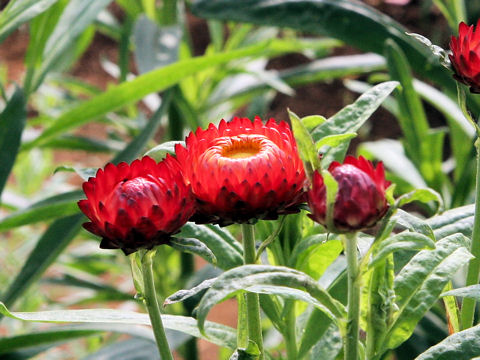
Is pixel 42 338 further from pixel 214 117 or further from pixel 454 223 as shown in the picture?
pixel 214 117

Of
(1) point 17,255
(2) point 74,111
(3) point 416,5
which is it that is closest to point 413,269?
(2) point 74,111

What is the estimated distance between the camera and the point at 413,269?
420 millimetres

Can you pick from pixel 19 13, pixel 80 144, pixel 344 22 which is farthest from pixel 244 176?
pixel 80 144

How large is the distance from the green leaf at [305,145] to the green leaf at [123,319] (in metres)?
0.12

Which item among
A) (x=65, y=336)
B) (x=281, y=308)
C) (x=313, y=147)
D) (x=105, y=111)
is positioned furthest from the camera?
(x=105, y=111)

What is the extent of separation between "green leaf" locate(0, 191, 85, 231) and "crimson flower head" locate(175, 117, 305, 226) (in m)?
0.42

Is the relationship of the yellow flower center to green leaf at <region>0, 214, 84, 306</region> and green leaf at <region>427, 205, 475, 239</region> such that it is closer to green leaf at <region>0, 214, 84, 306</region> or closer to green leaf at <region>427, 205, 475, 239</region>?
green leaf at <region>427, 205, 475, 239</region>

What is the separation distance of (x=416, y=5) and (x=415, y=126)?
193 centimetres

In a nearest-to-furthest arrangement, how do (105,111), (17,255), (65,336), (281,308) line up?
(281,308) < (65,336) < (105,111) < (17,255)

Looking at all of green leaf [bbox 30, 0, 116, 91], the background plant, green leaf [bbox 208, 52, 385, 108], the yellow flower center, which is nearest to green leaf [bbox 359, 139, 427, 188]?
the background plant

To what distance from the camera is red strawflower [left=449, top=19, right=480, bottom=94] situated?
1.28 feet

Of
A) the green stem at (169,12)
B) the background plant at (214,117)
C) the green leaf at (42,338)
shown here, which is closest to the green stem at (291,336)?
the background plant at (214,117)

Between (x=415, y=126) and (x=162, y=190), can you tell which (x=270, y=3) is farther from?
(x=162, y=190)

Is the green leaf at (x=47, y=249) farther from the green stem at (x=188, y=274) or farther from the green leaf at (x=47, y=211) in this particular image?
the green stem at (x=188, y=274)
